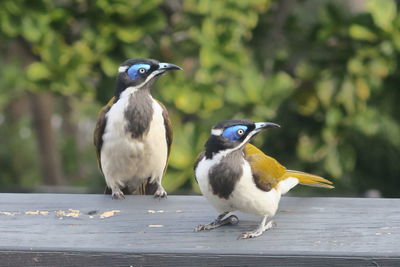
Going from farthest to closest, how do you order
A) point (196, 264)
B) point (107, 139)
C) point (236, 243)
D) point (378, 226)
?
point (107, 139) → point (378, 226) → point (236, 243) → point (196, 264)

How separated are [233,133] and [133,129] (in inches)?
40.8

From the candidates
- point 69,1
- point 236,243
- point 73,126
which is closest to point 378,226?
point 236,243

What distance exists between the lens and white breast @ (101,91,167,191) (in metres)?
3.77

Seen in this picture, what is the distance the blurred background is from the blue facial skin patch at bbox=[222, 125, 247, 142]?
213cm

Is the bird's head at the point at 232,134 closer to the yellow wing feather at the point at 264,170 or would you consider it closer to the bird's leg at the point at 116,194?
the yellow wing feather at the point at 264,170

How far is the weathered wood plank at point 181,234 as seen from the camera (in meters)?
2.39

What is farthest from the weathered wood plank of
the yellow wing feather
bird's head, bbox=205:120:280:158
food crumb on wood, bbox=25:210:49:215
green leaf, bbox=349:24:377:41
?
green leaf, bbox=349:24:377:41

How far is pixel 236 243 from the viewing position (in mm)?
2551

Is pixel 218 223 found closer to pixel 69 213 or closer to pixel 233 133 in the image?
pixel 233 133

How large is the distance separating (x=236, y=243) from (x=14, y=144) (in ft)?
16.9

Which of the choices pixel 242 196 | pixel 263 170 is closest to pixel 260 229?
pixel 242 196

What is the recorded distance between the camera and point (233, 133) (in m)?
2.80

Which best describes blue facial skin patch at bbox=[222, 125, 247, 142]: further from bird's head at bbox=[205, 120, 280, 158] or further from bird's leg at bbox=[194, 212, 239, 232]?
bird's leg at bbox=[194, 212, 239, 232]

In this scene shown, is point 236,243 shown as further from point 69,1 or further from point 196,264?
point 69,1
